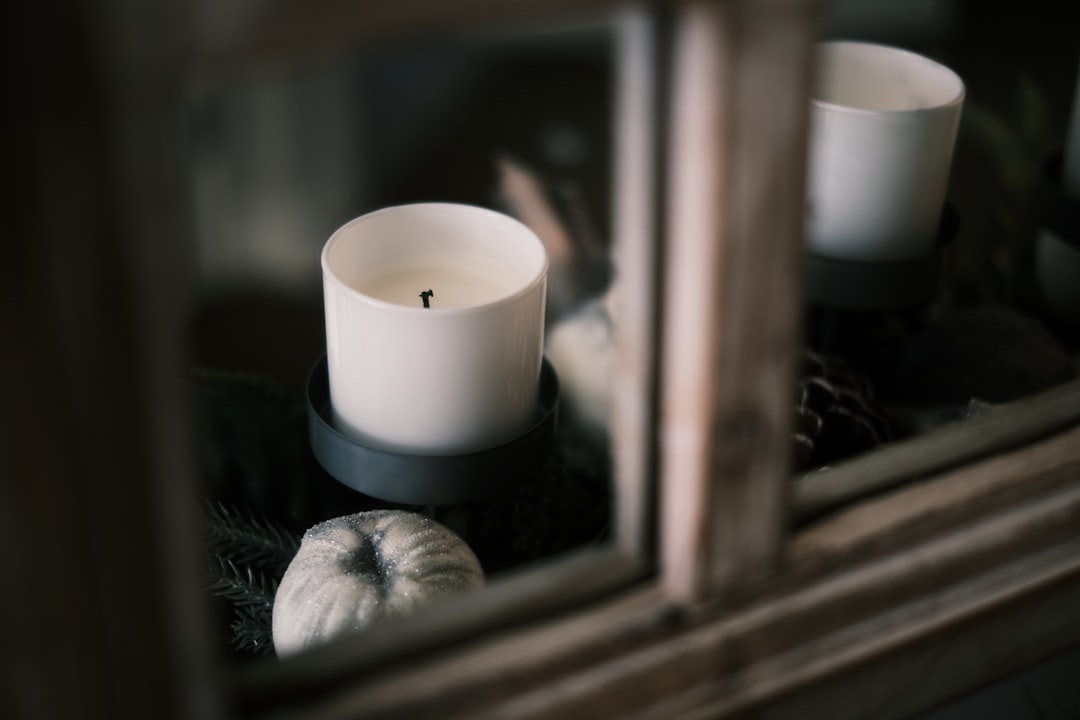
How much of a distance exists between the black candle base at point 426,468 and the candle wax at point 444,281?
2.5 inches

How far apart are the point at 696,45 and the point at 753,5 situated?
0.01 metres

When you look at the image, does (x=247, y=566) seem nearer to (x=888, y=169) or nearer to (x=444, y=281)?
(x=444, y=281)

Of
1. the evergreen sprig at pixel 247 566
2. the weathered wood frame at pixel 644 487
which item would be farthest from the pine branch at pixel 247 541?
the weathered wood frame at pixel 644 487

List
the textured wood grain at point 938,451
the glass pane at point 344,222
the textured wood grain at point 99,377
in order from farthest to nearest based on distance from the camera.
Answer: the glass pane at point 344,222
the textured wood grain at point 938,451
the textured wood grain at point 99,377

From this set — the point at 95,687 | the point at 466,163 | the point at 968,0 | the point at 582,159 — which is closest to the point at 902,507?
the point at 95,687

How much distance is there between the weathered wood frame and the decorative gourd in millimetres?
69

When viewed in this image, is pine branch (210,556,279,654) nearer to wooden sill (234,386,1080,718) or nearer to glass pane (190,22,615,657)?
glass pane (190,22,615,657)

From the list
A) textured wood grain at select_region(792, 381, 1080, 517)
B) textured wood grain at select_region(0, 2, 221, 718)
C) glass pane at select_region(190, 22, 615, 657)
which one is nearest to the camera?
textured wood grain at select_region(0, 2, 221, 718)

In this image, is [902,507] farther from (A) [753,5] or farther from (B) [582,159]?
(B) [582,159]

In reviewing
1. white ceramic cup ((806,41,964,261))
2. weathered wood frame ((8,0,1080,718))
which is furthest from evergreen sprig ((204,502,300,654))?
white ceramic cup ((806,41,964,261))

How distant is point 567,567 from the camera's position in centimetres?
27

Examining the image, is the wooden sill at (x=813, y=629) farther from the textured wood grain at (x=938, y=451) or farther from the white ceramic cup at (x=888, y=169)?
the white ceramic cup at (x=888, y=169)

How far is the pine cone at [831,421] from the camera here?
395mm

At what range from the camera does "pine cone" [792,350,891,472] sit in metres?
0.40
